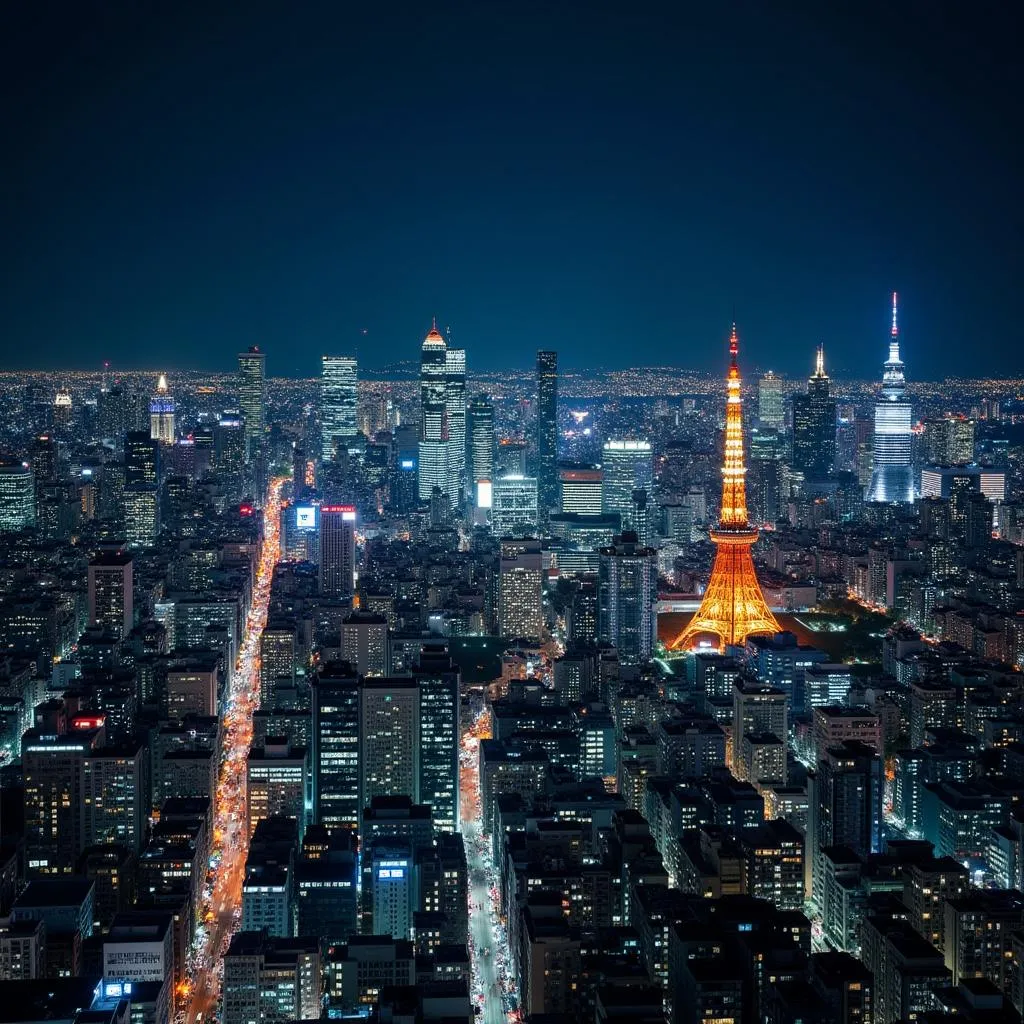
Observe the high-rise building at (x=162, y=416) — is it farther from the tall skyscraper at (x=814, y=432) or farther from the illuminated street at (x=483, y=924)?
the illuminated street at (x=483, y=924)

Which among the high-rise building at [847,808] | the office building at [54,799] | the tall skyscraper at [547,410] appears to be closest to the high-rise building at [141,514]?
the tall skyscraper at [547,410]

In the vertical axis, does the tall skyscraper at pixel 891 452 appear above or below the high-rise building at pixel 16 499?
above

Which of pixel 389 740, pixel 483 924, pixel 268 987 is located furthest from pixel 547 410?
pixel 268 987

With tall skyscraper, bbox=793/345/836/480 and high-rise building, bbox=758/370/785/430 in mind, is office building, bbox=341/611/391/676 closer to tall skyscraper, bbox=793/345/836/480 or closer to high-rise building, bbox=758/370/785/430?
tall skyscraper, bbox=793/345/836/480

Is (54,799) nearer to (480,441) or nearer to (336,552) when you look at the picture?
(336,552)

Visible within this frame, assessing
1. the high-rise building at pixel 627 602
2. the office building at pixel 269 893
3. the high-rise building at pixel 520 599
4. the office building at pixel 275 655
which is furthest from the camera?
the high-rise building at pixel 520 599

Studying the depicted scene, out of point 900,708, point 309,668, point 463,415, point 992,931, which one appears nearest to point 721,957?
point 992,931
